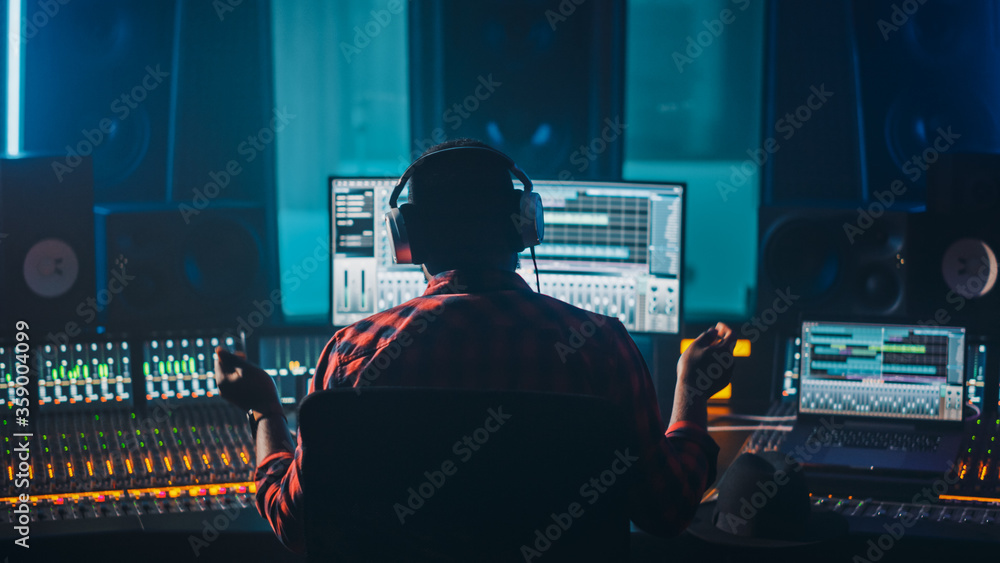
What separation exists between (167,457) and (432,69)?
1325 millimetres

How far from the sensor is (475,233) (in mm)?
1190

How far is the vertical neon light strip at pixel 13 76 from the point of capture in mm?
2424

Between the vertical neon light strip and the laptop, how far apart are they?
2.22 meters

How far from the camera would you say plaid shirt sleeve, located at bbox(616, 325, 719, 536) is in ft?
3.66

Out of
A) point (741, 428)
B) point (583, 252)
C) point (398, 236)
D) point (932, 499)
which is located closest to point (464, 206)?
point (398, 236)

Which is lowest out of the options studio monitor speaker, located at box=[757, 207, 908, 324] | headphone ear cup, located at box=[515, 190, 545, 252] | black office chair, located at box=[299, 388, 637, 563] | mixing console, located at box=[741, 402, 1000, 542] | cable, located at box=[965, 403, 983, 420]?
mixing console, located at box=[741, 402, 1000, 542]

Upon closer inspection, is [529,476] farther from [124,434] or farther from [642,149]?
[642,149]

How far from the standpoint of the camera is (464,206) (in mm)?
1190

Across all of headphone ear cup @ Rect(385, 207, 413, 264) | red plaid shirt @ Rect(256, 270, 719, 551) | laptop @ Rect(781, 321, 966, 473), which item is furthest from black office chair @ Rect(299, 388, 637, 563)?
laptop @ Rect(781, 321, 966, 473)

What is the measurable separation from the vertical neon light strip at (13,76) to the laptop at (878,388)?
222cm

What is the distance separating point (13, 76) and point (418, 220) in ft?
5.96

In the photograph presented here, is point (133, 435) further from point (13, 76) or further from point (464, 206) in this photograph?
point (13, 76)

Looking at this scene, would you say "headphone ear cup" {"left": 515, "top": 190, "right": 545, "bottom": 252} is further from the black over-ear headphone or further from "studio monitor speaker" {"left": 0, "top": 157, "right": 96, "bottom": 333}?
"studio monitor speaker" {"left": 0, "top": 157, "right": 96, "bottom": 333}

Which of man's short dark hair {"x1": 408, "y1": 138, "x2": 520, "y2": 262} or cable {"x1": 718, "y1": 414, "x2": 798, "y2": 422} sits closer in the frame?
man's short dark hair {"x1": 408, "y1": 138, "x2": 520, "y2": 262}
